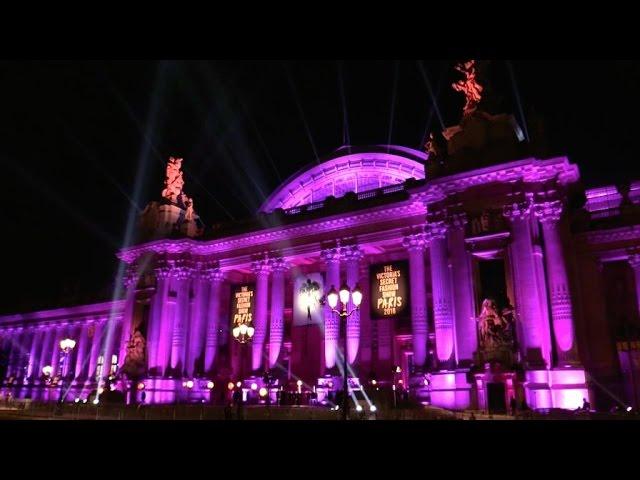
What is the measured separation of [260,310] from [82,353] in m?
28.7

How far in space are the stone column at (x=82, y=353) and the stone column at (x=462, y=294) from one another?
42.7m

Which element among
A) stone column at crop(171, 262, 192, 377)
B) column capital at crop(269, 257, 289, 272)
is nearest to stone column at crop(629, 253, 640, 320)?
column capital at crop(269, 257, 289, 272)

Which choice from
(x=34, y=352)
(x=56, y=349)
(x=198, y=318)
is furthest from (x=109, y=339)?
(x=198, y=318)

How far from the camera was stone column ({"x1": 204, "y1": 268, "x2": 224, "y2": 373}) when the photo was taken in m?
38.6

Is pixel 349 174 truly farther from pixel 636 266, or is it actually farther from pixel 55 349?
pixel 55 349

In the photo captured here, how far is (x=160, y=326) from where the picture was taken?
39.2 meters

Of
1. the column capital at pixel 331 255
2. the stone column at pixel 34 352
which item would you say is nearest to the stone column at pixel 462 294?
the column capital at pixel 331 255

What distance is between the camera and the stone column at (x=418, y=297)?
30.0m

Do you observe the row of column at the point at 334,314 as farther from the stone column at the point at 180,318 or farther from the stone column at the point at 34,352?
the stone column at the point at 34,352

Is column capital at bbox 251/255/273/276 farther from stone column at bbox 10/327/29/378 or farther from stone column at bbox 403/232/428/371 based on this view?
stone column at bbox 10/327/29/378

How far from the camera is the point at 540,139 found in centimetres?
2820

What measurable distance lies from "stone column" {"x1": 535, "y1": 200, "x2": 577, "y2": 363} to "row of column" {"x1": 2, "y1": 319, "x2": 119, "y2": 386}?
39569mm

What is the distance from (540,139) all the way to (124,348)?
104ft
